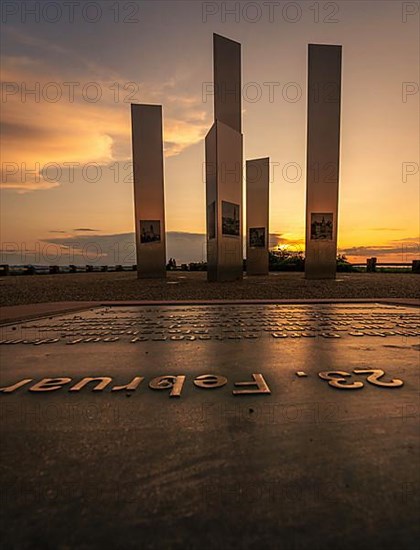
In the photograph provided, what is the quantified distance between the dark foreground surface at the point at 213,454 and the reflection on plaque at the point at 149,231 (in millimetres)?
15583

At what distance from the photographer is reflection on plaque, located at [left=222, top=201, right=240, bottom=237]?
1477cm

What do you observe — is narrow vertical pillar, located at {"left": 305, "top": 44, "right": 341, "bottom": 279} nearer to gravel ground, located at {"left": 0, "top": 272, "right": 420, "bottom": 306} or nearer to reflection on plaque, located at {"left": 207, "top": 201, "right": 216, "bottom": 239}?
gravel ground, located at {"left": 0, "top": 272, "right": 420, "bottom": 306}

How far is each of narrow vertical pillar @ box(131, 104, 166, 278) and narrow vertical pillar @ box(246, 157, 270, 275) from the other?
7.17m

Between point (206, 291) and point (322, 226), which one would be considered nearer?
point (206, 291)

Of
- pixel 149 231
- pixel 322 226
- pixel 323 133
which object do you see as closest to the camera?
pixel 323 133

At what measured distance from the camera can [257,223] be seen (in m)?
23.3

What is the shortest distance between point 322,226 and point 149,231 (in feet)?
29.8

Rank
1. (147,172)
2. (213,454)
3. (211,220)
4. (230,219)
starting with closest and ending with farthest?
(213,454) < (230,219) < (211,220) < (147,172)

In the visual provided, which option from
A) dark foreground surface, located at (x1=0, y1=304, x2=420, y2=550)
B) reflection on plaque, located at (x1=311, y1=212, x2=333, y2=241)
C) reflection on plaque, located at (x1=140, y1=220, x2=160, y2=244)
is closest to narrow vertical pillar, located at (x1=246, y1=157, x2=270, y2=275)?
reflection on plaque, located at (x1=311, y1=212, x2=333, y2=241)

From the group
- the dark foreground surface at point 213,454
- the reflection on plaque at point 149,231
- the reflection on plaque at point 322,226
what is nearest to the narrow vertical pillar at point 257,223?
the reflection on plaque at point 322,226

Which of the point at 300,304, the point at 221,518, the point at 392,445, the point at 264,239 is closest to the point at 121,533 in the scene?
the point at 221,518

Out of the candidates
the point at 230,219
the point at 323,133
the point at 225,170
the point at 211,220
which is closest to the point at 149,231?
the point at 211,220

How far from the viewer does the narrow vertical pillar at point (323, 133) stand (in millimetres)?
16297

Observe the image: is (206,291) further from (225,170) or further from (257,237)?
(257,237)
